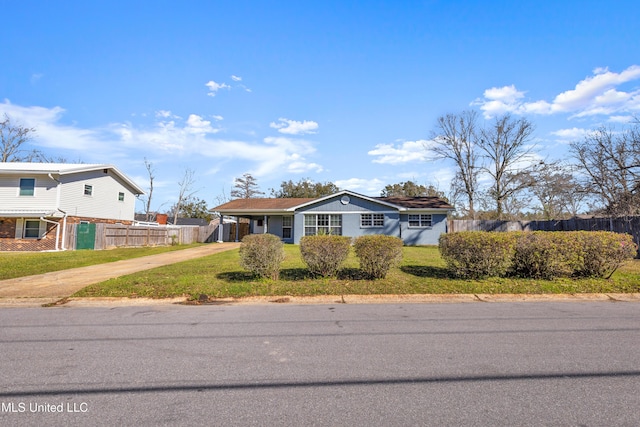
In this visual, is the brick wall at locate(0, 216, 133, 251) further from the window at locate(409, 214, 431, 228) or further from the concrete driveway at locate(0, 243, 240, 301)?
the window at locate(409, 214, 431, 228)

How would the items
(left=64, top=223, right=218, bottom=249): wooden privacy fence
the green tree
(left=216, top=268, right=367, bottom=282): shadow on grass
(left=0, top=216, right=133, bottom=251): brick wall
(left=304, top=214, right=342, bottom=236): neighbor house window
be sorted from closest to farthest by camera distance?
(left=216, top=268, right=367, bottom=282): shadow on grass → (left=0, top=216, right=133, bottom=251): brick wall → (left=64, top=223, right=218, bottom=249): wooden privacy fence → (left=304, top=214, right=342, bottom=236): neighbor house window → the green tree

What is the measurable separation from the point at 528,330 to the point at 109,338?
6.31 meters

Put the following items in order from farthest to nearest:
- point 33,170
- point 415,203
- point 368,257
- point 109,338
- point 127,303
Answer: point 415,203 → point 33,170 → point 368,257 → point 127,303 → point 109,338

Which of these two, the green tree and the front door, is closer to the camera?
the front door

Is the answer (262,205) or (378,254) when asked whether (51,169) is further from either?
(378,254)

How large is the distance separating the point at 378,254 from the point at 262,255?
3123 millimetres

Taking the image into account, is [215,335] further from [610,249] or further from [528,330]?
[610,249]

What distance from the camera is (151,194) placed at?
4884 cm

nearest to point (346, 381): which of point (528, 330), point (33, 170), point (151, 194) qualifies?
point (528, 330)

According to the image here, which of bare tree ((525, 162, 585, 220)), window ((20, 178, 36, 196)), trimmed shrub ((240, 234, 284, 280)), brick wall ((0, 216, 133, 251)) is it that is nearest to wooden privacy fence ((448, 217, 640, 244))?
bare tree ((525, 162, 585, 220))

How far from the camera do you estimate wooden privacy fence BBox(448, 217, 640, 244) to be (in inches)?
686

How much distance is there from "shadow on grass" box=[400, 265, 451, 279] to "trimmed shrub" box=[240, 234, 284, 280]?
4104 mm

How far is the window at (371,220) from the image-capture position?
24875 mm

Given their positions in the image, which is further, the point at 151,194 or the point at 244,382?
the point at 151,194
